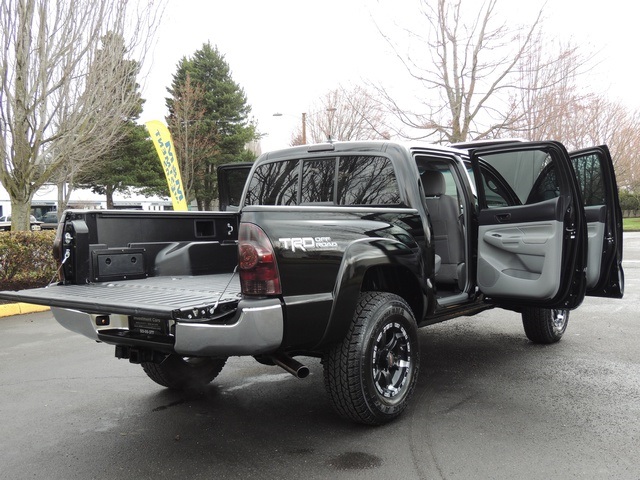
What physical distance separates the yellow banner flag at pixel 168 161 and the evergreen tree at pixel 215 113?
1841cm

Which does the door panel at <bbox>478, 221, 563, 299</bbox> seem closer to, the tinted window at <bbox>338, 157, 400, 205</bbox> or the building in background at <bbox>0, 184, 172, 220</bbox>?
the tinted window at <bbox>338, 157, 400, 205</bbox>

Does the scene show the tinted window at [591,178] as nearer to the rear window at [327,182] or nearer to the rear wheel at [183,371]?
the rear window at [327,182]

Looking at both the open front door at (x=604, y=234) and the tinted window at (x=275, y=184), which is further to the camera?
the open front door at (x=604, y=234)

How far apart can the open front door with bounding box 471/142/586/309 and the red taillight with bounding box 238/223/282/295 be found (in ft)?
7.54

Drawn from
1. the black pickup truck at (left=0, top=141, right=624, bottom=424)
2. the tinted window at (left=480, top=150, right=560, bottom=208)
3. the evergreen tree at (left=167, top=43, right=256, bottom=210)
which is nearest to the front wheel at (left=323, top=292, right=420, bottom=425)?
the black pickup truck at (left=0, top=141, right=624, bottom=424)

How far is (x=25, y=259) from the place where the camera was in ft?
30.1

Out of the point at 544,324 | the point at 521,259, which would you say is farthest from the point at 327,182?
the point at 544,324

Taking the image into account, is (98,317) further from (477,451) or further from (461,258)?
(461,258)

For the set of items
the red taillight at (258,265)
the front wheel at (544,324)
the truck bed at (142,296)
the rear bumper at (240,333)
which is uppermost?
the red taillight at (258,265)

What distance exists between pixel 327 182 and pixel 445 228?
3.82 feet

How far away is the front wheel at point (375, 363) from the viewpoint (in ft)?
11.5

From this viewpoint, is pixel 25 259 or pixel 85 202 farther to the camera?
pixel 85 202

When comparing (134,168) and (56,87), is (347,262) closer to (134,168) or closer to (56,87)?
(56,87)

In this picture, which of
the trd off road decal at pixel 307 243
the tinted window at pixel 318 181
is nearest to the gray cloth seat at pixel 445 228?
the tinted window at pixel 318 181
